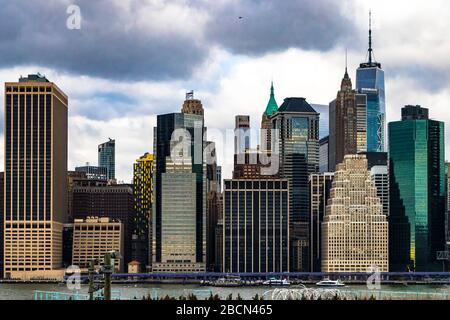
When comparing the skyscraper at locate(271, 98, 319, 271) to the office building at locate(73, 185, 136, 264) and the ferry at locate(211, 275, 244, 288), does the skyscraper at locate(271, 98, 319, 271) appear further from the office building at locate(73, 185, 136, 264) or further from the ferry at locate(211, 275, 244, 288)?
the office building at locate(73, 185, 136, 264)

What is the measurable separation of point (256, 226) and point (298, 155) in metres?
19.1

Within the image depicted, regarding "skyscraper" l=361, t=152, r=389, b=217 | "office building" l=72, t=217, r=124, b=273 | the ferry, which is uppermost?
"skyscraper" l=361, t=152, r=389, b=217

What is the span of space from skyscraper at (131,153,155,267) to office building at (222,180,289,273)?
985 centimetres

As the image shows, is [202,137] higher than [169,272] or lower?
higher

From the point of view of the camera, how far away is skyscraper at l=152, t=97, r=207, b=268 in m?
102

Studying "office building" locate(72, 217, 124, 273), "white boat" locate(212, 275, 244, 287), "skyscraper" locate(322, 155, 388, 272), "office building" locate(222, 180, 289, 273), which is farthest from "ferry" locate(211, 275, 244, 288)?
"office building" locate(72, 217, 124, 273)

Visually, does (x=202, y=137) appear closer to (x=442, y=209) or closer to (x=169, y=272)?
(x=169, y=272)

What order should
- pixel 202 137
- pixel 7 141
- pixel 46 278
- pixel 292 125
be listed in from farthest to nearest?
pixel 292 125 → pixel 202 137 → pixel 7 141 → pixel 46 278

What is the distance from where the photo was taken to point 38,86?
101m

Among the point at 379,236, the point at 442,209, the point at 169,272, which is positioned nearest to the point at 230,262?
the point at 169,272

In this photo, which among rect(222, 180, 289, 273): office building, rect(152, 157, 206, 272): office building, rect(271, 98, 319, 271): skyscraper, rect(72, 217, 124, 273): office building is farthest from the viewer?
rect(271, 98, 319, 271): skyscraper

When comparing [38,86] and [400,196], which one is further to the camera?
[400,196]

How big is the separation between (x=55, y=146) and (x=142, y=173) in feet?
61.8

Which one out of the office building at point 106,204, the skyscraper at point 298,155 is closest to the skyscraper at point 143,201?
the office building at point 106,204
